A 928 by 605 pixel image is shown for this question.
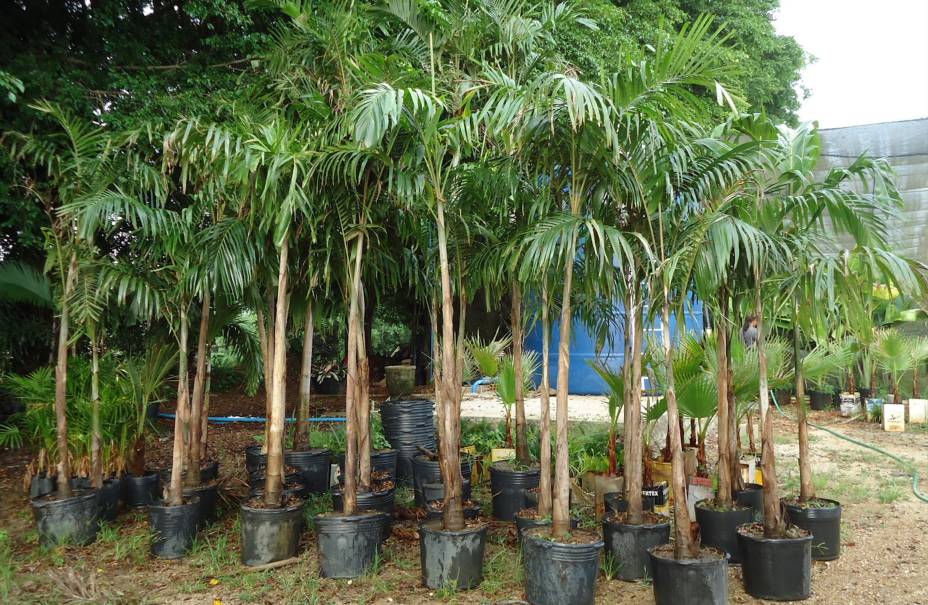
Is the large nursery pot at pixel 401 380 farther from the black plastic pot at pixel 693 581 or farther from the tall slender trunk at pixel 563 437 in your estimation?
the black plastic pot at pixel 693 581

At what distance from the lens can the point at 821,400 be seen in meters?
12.3

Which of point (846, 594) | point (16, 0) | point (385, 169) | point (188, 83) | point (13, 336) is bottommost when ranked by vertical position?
point (846, 594)

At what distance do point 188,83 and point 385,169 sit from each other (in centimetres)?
320

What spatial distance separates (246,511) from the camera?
475 cm

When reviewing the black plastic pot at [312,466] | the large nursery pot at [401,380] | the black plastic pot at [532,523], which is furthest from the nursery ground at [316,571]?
the large nursery pot at [401,380]

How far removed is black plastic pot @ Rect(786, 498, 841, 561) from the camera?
470 centimetres

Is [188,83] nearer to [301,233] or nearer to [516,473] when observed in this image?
[301,233]

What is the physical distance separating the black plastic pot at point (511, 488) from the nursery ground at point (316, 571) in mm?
154

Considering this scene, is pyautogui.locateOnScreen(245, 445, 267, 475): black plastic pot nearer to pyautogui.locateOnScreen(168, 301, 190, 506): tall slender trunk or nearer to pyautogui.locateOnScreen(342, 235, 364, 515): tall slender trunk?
pyautogui.locateOnScreen(168, 301, 190, 506): tall slender trunk

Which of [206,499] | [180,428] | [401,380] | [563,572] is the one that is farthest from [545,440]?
[401,380]

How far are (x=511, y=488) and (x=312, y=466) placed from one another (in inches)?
78.4

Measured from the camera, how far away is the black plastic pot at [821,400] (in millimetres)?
12252

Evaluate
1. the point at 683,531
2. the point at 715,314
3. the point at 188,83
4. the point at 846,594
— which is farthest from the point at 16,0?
the point at 846,594

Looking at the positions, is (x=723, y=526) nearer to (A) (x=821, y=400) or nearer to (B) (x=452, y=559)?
(B) (x=452, y=559)
